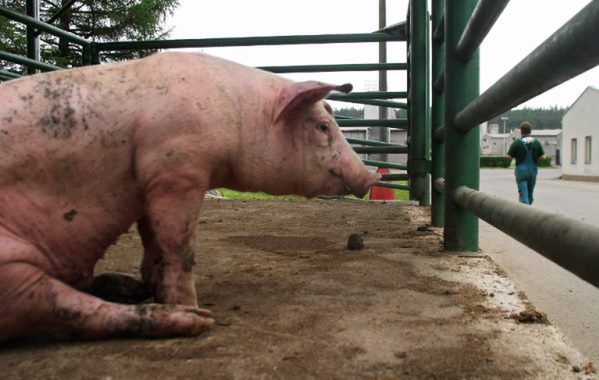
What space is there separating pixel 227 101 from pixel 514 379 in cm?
123

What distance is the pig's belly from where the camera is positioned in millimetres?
1730

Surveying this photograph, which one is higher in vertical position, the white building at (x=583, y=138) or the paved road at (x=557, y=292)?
the white building at (x=583, y=138)

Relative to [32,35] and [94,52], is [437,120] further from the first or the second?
[32,35]

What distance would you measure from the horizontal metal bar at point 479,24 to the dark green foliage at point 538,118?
79.9m

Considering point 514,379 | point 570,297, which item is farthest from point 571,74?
point 570,297

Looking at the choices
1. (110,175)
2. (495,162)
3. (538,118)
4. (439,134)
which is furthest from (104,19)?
(538,118)

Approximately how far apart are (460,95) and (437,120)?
1162mm

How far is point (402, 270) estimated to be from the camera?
2.66 meters

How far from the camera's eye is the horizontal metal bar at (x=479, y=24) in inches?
83.5

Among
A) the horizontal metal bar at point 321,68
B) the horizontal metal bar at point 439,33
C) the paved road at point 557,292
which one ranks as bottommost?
the paved road at point 557,292

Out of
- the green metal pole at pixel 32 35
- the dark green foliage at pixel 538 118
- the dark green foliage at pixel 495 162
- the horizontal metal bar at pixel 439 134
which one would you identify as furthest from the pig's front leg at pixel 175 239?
the dark green foliage at pixel 538 118

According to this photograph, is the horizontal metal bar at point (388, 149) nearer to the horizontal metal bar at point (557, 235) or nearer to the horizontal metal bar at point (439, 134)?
the horizontal metal bar at point (439, 134)

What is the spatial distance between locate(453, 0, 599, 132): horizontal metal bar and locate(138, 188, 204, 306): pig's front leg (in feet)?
3.33

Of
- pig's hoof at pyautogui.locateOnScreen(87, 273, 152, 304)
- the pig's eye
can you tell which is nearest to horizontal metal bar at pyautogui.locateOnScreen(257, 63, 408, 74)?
the pig's eye
